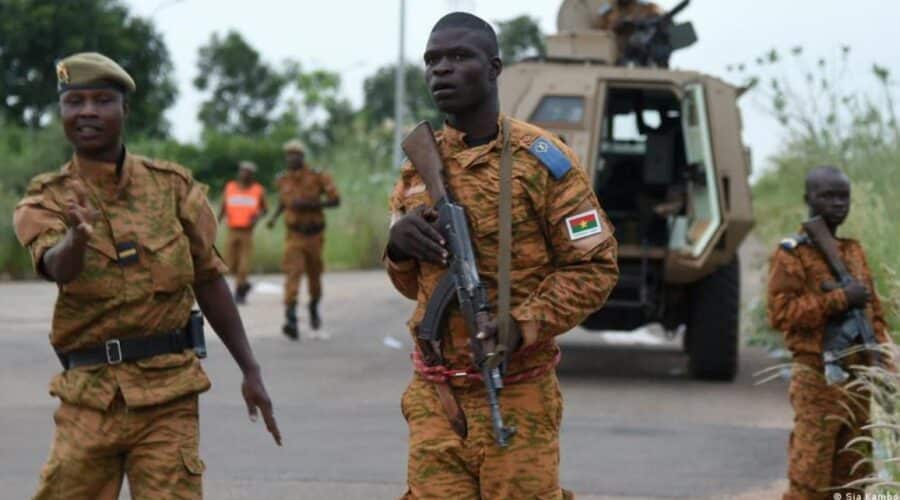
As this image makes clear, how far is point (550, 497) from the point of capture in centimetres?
454

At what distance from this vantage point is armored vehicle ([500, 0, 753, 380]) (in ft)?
40.6

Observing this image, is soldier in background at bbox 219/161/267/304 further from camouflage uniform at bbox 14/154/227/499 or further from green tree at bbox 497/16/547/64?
green tree at bbox 497/16/547/64

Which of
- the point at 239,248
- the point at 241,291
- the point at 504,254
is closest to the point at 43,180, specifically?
the point at 504,254

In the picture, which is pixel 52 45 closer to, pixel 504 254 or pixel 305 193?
pixel 305 193

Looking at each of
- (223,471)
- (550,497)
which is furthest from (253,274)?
(550,497)

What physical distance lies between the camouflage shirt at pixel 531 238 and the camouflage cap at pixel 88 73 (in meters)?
0.88

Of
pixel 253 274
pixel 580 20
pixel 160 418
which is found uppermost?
pixel 580 20

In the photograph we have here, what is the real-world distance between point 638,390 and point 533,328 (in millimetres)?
8029

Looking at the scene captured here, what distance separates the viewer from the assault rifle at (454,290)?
438 cm

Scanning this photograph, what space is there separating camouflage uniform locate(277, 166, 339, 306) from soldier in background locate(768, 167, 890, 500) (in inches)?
359

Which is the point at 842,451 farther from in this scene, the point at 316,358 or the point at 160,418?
the point at 316,358

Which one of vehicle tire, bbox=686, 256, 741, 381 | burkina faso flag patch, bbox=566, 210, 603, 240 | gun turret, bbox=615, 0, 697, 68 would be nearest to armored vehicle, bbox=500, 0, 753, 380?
vehicle tire, bbox=686, 256, 741, 381

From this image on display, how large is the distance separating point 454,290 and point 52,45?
117 ft

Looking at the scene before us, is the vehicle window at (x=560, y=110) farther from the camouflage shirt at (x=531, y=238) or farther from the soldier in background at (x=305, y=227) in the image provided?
the camouflage shirt at (x=531, y=238)
